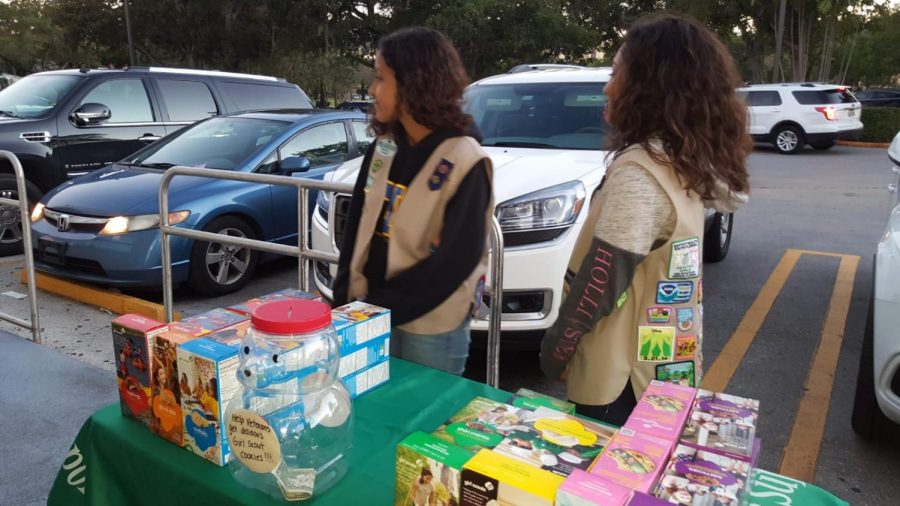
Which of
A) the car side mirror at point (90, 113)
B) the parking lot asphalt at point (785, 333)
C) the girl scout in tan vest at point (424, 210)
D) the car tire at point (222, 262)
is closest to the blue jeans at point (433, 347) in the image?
the girl scout in tan vest at point (424, 210)

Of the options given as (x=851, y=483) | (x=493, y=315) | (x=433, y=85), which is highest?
(x=433, y=85)

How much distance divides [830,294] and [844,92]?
14.6 meters

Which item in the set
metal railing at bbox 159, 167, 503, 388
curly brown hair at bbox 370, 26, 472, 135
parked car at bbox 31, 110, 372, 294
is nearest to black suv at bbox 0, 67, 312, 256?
parked car at bbox 31, 110, 372, 294

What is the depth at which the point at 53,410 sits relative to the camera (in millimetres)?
3545

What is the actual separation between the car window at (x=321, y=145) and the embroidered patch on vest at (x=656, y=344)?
185 inches

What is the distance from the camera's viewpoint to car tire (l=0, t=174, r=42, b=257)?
661 cm

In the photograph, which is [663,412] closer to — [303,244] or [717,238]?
[303,244]

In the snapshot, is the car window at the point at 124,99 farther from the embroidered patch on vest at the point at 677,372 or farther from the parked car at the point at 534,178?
the embroidered patch on vest at the point at 677,372

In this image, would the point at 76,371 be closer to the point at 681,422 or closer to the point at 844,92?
the point at 681,422

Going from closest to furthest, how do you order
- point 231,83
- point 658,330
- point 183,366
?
point 183,366
point 658,330
point 231,83

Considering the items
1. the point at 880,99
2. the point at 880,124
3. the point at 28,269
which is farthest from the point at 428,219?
the point at 880,99

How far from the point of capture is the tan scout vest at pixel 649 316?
1.82 metres

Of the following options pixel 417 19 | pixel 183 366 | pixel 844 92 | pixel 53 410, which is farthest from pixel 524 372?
pixel 417 19

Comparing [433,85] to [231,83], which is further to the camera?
[231,83]
